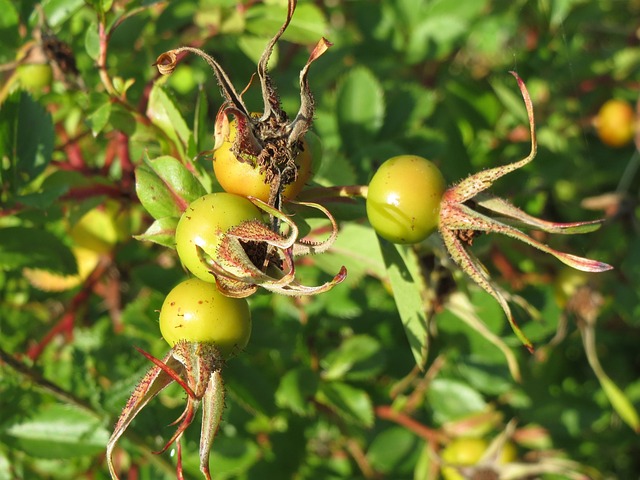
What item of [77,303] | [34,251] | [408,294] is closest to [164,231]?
Answer: [408,294]

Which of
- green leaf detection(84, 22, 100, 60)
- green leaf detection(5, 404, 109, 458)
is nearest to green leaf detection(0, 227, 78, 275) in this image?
green leaf detection(5, 404, 109, 458)

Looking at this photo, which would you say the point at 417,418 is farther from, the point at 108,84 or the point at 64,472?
the point at 108,84

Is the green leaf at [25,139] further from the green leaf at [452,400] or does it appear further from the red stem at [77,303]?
the green leaf at [452,400]

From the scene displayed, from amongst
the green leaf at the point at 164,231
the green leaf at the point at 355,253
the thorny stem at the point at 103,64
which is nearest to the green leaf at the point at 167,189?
the green leaf at the point at 164,231

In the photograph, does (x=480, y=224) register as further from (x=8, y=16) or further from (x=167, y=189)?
(x=8, y=16)

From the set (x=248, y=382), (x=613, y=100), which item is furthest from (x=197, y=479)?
(x=613, y=100)
